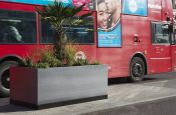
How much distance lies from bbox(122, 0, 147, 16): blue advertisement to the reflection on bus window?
1.99 metres

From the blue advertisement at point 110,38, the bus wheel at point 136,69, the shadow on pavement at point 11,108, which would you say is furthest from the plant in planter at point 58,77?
the bus wheel at point 136,69

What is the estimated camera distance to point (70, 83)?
9164 millimetres

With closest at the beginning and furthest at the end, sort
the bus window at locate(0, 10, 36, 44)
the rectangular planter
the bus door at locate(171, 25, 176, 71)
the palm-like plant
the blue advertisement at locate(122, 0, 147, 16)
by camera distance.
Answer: the rectangular planter → the palm-like plant → the bus window at locate(0, 10, 36, 44) → the blue advertisement at locate(122, 0, 147, 16) → the bus door at locate(171, 25, 176, 71)

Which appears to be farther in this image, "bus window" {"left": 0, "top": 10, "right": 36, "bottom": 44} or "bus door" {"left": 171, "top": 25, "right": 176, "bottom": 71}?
"bus door" {"left": 171, "top": 25, "right": 176, "bottom": 71}

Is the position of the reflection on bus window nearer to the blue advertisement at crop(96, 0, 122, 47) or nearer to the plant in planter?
the blue advertisement at crop(96, 0, 122, 47)

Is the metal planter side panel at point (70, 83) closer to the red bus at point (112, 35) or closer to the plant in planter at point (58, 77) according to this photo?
the plant in planter at point (58, 77)

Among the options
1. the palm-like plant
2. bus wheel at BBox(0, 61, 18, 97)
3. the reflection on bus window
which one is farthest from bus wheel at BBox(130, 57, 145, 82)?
the palm-like plant

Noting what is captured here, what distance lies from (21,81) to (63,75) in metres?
0.84

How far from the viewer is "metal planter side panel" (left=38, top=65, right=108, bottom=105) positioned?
8.70 m

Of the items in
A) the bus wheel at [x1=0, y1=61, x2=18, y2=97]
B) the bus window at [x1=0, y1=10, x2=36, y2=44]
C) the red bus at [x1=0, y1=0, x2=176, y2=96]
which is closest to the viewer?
the bus window at [x1=0, y1=10, x2=36, y2=44]

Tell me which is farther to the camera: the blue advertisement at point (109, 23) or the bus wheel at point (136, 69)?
the bus wheel at point (136, 69)

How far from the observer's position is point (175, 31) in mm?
19109

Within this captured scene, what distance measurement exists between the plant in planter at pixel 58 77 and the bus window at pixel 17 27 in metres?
2.84

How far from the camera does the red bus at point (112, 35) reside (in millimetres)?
12328
